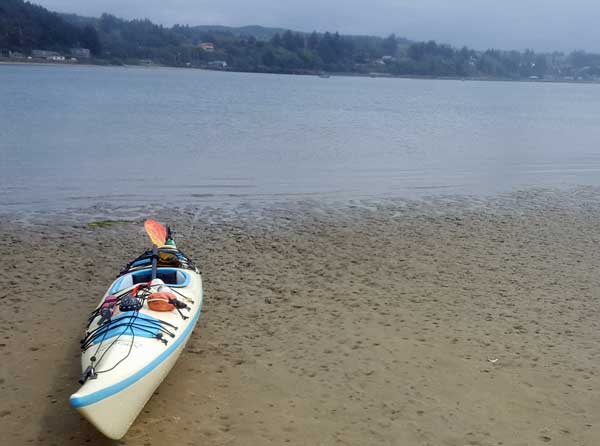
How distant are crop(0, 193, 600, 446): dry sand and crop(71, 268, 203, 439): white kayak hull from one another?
1.14 feet

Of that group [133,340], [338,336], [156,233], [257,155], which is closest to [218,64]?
[257,155]

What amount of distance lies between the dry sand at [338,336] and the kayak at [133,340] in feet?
1.38

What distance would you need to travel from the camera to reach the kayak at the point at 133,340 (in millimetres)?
4934

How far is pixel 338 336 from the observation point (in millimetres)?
7473

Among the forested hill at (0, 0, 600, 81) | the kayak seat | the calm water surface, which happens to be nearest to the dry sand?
the kayak seat

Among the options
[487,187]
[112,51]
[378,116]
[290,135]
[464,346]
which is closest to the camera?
[464,346]

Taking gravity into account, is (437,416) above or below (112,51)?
below

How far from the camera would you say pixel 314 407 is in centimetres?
596

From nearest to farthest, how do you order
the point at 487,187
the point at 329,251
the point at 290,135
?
the point at 329,251, the point at 487,187, the point at 290,135

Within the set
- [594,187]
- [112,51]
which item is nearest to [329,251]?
[594,187]

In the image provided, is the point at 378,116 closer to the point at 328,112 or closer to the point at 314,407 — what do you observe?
the point at 328,112

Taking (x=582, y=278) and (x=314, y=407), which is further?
(x=582, y=278)

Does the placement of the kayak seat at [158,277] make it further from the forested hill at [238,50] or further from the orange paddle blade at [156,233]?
the forested hill at [238,50]

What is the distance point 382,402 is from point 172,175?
13.1 meters
